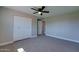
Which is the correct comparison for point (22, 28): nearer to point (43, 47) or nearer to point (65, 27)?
point (43, 47)

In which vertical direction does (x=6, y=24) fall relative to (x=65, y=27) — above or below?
above

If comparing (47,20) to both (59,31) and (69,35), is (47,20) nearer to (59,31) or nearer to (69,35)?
(59,31)

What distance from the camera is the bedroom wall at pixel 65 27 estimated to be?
4.91 meters

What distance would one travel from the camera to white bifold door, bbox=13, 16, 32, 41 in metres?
4.89

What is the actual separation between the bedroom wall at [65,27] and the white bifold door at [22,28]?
2172 millimetres

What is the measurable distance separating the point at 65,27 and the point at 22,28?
3.12 metres

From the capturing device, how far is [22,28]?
5.56 metres

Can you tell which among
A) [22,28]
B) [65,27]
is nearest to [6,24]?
[22,28]

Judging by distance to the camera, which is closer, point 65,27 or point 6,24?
point 6,24

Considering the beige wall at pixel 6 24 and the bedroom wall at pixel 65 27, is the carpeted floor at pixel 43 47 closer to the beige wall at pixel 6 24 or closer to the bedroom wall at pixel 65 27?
the beige wall at pixel 6 24

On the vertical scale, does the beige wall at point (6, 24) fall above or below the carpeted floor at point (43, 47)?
above

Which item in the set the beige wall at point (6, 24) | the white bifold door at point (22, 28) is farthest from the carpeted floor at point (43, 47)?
the white bifold door at point (22, 28)

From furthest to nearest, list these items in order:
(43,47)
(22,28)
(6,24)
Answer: (22,28)
(6,24)
(43,47)
